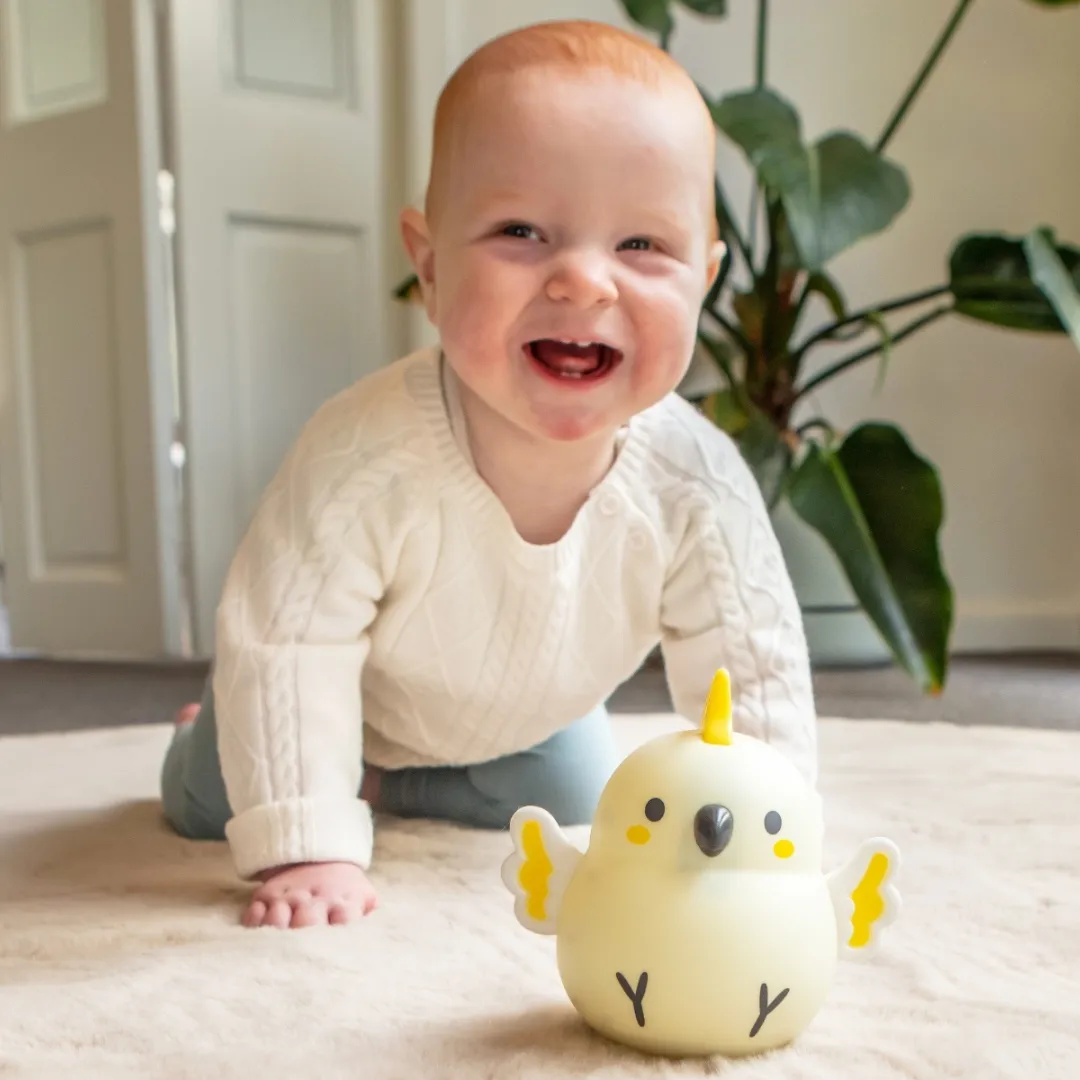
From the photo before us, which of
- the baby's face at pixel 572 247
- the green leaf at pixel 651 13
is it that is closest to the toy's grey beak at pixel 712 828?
the baby's face at pixel 572 247

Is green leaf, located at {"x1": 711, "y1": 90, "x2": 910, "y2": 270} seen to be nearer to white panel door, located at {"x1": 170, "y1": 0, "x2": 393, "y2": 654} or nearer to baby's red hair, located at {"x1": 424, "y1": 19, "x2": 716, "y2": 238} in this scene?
baby's red hair, located at {"x1": 424, "y1": 19, "x2": 716, "y2": 238}

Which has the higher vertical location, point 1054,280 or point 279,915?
point 1054,280

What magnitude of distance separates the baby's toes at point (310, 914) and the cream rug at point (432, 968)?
0.02 metres

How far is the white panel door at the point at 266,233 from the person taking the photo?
208cm

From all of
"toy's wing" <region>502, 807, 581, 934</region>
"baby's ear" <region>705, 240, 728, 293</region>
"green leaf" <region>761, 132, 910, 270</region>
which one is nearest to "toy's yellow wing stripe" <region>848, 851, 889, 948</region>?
"toy's wing" <region>502, 807, 581, 934</region>

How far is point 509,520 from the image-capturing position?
32.3 inches

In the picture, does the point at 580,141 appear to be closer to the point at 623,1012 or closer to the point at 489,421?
the point at 489,421

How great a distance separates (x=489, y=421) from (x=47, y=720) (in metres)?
1.08

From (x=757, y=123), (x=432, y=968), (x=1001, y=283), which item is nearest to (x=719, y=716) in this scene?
(x=432, y=968)

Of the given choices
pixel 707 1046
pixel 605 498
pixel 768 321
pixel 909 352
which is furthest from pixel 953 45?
pixel 707 1046

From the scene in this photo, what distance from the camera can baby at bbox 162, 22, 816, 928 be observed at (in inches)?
27.1

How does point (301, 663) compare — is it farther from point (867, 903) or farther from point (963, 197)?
point (963, 197)

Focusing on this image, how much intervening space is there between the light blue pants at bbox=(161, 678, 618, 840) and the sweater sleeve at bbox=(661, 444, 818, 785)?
0.51 feet

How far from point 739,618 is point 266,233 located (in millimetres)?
1568
